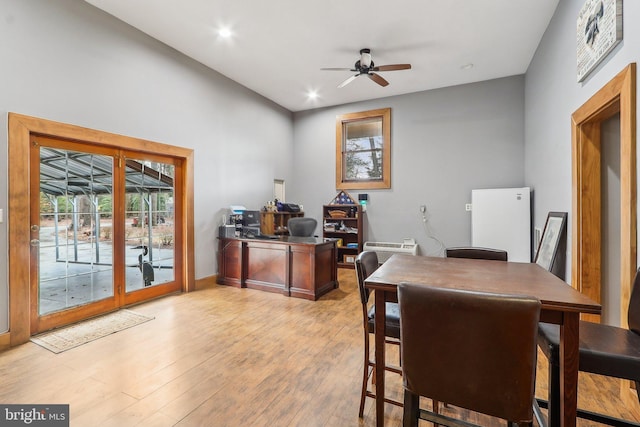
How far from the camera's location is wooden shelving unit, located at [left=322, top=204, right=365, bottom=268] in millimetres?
5867

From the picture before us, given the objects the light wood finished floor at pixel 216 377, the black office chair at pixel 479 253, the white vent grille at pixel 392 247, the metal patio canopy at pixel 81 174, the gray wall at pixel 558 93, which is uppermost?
the gray wall at pixel 558 93

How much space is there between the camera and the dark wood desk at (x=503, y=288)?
1.22 metres

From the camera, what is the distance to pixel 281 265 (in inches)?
167

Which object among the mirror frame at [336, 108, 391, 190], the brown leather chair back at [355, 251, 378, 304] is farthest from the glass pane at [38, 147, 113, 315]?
the mirror frame at [336, 108, 391, 190]

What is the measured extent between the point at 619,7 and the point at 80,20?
469 cm

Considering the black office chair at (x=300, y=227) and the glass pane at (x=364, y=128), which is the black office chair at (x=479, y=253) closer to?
the black office chair at (x=300, y=227)

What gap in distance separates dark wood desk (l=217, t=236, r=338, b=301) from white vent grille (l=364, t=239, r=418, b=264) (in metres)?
1.44

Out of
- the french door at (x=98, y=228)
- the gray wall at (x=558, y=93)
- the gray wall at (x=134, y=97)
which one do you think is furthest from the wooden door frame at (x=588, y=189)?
the french door at (x=98, y=228)

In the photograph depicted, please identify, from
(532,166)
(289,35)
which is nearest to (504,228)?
(532,166)

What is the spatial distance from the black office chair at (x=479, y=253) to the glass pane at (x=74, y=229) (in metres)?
3.78

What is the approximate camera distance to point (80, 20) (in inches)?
121

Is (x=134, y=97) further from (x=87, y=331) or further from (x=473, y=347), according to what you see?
(x=473, y=347)

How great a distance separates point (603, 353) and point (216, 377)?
229cm

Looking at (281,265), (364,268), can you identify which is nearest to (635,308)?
(364,268)
